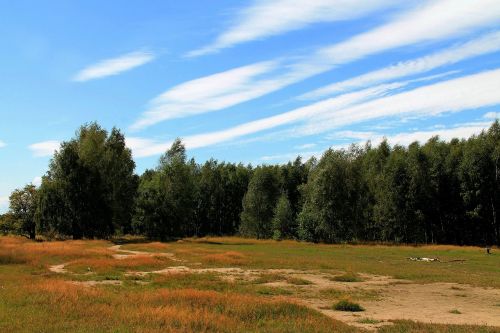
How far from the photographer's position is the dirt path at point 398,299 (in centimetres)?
1962

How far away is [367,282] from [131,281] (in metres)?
16.0

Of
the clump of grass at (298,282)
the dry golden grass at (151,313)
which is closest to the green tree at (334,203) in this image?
the clump of grass at (298,282)

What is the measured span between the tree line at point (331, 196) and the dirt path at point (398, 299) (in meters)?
58.1

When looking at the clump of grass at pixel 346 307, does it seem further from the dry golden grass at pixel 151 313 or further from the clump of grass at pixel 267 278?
the clump of grass at pixel 267 278

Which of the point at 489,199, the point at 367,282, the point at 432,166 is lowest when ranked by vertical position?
the point at 367,282

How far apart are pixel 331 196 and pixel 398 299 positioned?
69884 millimetres

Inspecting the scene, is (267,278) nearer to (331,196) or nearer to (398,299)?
(398,299)

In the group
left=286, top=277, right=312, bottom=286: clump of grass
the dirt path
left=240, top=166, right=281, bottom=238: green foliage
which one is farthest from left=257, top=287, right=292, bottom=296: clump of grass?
left=240, top=166, right=281, bottom=238: green foliage

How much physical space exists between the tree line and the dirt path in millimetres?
58075

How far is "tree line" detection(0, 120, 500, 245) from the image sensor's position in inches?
3430

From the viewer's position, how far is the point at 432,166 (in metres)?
91.8

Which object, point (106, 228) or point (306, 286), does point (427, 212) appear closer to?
point (106, 228)

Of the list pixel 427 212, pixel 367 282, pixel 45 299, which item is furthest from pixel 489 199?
pixel 45 299

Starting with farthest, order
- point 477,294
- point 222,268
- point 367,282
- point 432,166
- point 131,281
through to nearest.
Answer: point 432,166 < point 222,268 < point 367,282 < point 131,281 < point 477,294
